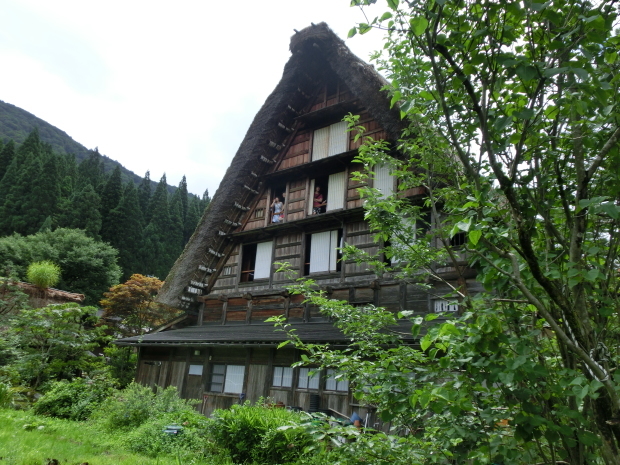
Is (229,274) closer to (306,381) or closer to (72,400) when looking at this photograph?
(306,381)

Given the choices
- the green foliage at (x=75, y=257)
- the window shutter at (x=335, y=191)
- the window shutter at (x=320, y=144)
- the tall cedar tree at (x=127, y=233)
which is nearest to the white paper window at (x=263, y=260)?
the window shutter at (x=335, y=191)

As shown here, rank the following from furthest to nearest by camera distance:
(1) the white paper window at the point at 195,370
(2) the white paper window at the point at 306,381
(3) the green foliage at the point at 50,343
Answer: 1. (1) the white paper window at the point at 195,370
2. (3) the green foliage at the point at 50,343
3. (2) the white paper window at the point at 306,381

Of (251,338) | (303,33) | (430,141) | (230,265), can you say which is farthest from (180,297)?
(430,141)

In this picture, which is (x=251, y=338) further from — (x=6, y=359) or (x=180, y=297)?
(x=6, y=359)

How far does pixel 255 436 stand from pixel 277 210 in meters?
7.30

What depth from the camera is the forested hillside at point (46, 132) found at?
86.1 meters

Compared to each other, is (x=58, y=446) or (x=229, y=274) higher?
(x=229, y=274)

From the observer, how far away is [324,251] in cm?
1080

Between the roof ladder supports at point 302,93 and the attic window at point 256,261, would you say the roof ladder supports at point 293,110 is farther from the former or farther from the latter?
the attic window at point 256,261

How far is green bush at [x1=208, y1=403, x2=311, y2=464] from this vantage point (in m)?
5.23

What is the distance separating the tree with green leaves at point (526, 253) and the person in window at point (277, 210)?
9561 mm

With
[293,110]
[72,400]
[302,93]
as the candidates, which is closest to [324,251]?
[293,110]

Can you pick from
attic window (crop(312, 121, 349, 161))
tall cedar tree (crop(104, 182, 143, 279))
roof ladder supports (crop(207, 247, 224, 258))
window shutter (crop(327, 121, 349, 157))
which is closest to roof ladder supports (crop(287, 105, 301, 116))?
attic window (crop(312, 121, 349, 161))

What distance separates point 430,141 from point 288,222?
8.45 metres
